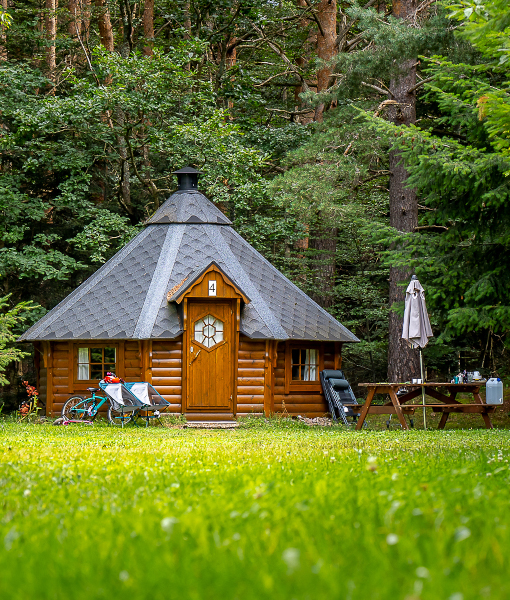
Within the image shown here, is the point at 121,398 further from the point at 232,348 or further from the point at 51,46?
the point at 51,46

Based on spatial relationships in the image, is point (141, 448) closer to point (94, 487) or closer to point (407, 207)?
point (94, 487)

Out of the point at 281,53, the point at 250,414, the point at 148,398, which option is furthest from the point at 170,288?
the point at 281,53

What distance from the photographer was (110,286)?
16.8 metres

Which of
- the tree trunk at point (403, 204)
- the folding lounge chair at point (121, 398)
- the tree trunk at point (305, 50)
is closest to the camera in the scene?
the folding lounge chair at point (121, 398)

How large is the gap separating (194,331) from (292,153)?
245 inches

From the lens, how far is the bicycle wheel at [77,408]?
14.6m

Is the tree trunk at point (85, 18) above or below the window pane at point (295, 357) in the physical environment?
above

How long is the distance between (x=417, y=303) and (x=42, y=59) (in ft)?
51.7

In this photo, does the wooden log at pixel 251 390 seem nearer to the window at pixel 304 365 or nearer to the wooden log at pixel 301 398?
the wooden log at pixel 301 398

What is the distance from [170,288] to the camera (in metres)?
15.9

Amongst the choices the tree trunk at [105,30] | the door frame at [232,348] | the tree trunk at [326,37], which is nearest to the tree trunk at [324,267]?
the tree trunk at [326,37]

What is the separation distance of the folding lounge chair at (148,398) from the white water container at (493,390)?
5.78 metres

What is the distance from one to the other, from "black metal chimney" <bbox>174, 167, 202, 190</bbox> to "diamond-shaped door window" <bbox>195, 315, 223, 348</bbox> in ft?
13.3

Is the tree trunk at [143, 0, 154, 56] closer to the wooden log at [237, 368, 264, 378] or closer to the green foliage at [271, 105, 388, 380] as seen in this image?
the green foliage at [271, 105, 388, 380]
